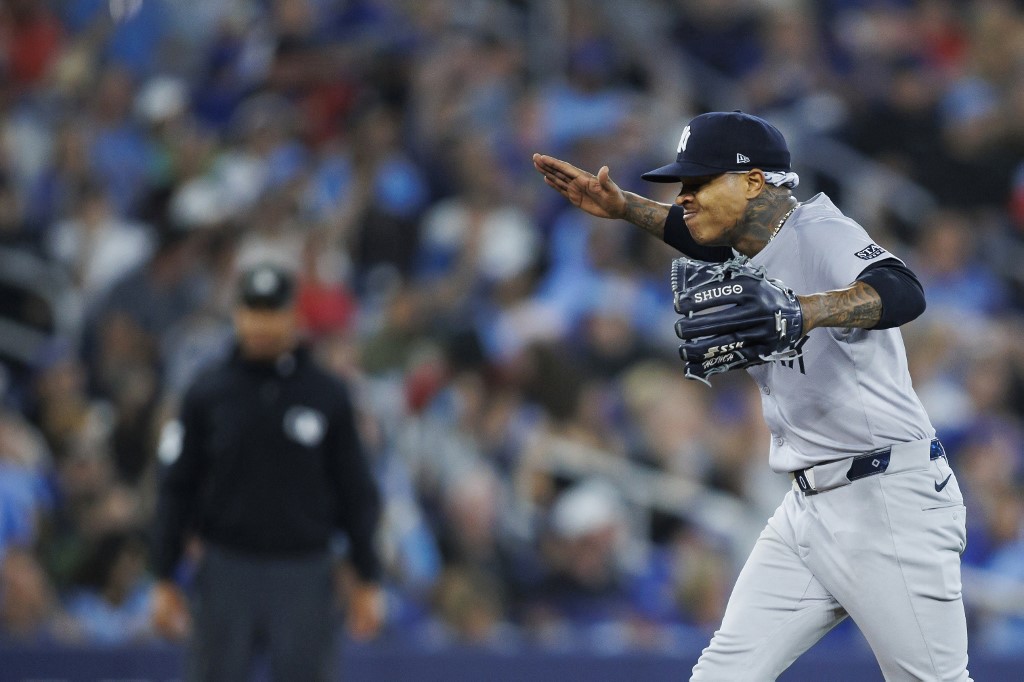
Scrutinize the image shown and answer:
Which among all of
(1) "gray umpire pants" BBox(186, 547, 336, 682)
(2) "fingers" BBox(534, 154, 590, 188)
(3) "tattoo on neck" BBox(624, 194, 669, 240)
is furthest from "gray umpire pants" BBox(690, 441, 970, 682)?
(1) "gray umpire pants" BBox(186, 547, 336, 682)

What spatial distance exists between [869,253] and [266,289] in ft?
7.88

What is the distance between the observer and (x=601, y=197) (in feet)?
14.4

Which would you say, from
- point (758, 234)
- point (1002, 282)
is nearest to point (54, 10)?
point (1002, 282)

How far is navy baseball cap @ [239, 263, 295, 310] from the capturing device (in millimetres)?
5066

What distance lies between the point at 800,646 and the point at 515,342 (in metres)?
4.20

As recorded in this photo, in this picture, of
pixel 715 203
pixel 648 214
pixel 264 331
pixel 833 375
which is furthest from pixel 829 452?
pixel 264 331

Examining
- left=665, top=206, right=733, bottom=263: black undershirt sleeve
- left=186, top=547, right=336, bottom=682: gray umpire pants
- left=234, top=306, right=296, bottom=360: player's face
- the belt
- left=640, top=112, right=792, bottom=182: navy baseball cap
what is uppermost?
left=640, top=112, right=792, bottom=182: navy baseball cap

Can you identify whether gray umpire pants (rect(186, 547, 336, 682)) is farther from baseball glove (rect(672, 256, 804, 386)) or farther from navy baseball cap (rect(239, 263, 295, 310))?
baseball glove (rect(672, 256, 804, 386))

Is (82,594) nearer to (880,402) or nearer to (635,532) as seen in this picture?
(635,532)

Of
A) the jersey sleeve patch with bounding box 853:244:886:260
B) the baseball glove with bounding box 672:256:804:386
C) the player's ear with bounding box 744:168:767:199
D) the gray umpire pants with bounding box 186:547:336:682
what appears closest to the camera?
the baseball glove with bounding box 672:256:804:386

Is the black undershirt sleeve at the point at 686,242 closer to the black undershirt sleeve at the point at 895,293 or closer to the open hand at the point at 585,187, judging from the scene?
the open hand at the point at 585,187

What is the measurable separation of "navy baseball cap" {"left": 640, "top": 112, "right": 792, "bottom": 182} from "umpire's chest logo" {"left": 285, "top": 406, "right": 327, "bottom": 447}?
1.95m

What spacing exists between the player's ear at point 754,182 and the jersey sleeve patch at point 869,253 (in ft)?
1.24

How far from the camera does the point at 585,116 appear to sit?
356 inches
